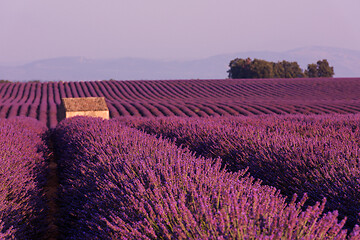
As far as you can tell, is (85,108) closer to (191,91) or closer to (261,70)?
(191,91)

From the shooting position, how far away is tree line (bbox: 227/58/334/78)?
5539 cm

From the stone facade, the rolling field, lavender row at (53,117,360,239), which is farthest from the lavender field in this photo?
the rolling field

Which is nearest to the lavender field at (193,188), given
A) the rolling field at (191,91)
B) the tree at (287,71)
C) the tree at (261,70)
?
the rolling field at (191,91)

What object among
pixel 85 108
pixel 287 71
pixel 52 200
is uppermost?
pixel 287 71

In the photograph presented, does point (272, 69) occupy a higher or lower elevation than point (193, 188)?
higher

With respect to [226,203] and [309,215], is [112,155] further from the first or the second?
[309,215]

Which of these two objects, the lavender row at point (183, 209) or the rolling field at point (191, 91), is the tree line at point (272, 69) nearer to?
the rolling field at point (191, 91)

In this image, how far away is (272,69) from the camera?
5647 centimetres

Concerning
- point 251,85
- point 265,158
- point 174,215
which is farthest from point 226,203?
point 251,85

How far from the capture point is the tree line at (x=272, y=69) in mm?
55391

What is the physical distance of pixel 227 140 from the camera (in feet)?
19.2

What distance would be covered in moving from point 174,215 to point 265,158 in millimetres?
2528

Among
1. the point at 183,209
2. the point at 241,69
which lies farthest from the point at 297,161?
the point at 241,69

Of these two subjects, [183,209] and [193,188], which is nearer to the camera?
[183,209]
